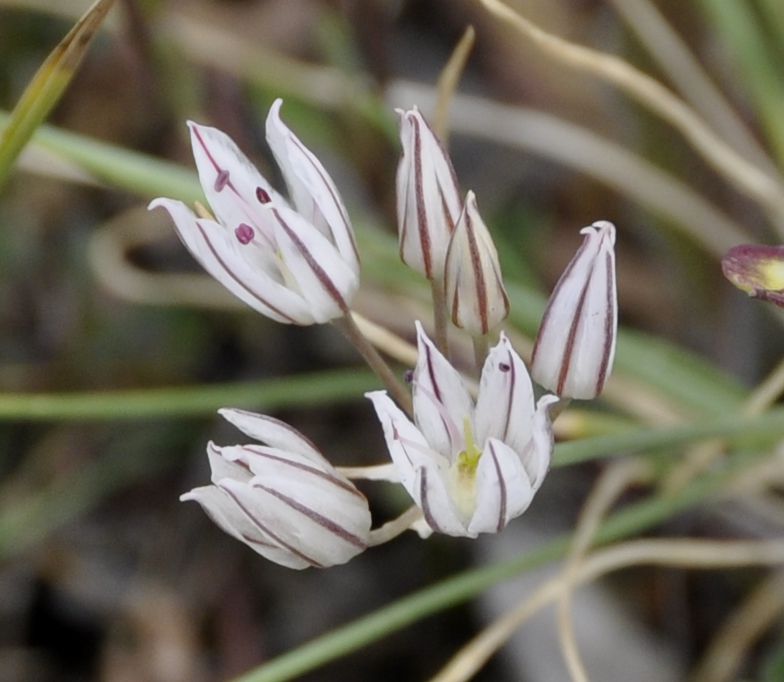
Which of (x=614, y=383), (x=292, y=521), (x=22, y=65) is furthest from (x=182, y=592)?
(x=292, y=521)

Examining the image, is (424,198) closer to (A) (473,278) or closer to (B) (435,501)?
(A) (473,278)

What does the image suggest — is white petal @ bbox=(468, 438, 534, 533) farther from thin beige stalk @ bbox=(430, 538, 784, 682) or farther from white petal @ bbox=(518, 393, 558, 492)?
thin beige stalk @ bbox=(430, 538, 784, 682)

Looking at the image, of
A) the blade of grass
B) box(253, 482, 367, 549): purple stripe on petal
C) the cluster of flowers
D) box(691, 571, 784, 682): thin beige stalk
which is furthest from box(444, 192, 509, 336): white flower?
box(691, 571, 784, 682): thin beige stalk

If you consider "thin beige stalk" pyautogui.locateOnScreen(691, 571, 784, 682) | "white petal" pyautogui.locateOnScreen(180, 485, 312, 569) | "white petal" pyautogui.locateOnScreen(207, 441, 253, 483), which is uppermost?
"white petal" pyautogui.locateOnScreen(207, 441, 253, 483)

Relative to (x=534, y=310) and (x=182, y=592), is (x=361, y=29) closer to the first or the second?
(x=534, y=310)

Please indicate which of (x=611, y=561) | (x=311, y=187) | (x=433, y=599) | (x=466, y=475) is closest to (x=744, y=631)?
(x=611, y=561)

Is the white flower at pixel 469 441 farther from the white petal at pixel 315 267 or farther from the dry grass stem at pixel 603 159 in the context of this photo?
the dry grass stem at pixel 603 159
